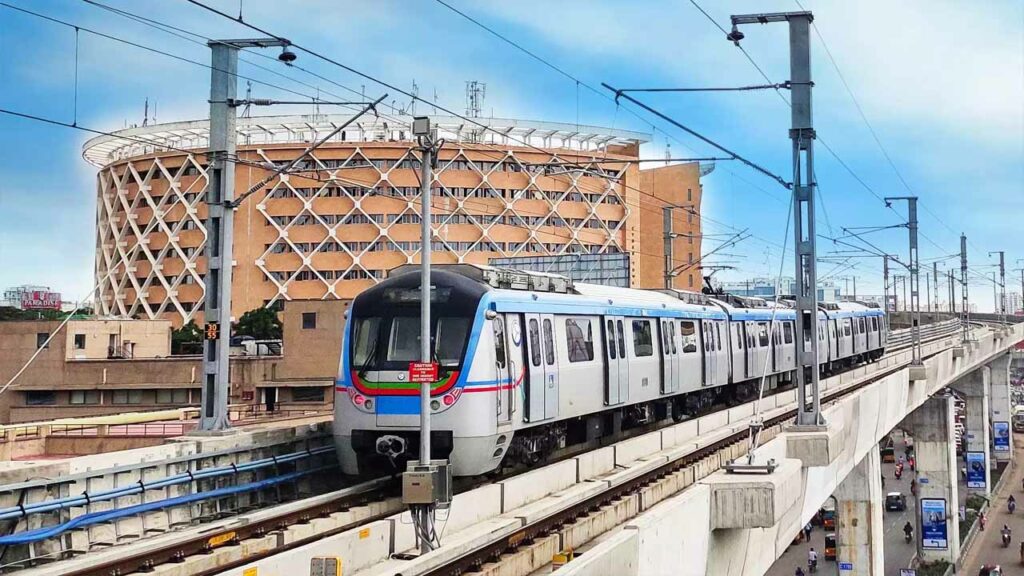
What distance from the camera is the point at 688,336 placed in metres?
24.2

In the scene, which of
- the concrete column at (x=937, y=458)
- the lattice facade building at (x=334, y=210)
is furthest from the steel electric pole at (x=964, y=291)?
the lattice facade building at (x=334, y=210)

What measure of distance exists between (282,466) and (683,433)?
28.8 ft

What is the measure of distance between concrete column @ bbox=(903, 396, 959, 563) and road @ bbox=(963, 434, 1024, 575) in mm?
2018

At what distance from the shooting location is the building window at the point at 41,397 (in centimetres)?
5306

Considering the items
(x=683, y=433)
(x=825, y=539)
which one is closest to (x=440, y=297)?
(x=683, y=433)

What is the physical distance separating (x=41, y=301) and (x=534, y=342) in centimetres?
8639

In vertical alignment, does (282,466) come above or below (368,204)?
below

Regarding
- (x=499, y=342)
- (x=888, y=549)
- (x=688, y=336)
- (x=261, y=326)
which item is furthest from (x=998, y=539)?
(x=499, y=342)

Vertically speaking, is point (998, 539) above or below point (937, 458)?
below

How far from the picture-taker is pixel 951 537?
50.0m

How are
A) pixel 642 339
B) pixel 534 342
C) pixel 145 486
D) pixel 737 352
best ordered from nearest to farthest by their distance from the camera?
pixel 145 486
pixel 534 342
pixel 642 339
pixel 737 352

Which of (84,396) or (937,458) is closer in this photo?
(937,458)

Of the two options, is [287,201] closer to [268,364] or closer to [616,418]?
[268,364]

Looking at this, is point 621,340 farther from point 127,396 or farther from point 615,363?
point 127,396
